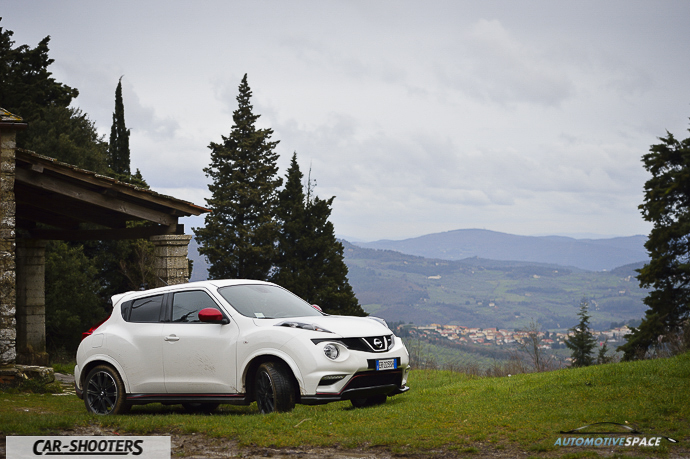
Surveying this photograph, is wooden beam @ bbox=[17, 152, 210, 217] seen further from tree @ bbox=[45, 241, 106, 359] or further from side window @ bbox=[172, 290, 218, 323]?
tree @ bbox=[45, 241, 106, 359]

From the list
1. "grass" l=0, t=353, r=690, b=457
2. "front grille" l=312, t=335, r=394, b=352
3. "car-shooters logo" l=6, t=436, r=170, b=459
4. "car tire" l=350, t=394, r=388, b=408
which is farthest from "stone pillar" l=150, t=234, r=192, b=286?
"car-shooters logo" l=6, t=436, r=170, b=459

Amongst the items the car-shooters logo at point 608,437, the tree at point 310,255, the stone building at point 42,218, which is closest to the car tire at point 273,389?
the car-shooters logo at point 608,437

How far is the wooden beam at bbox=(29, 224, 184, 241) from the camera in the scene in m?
14.6

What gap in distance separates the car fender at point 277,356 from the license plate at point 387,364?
98 cm

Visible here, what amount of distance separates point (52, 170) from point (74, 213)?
4200 millimetres

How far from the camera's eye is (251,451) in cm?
615

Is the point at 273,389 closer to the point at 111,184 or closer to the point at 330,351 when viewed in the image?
the point at 330,351

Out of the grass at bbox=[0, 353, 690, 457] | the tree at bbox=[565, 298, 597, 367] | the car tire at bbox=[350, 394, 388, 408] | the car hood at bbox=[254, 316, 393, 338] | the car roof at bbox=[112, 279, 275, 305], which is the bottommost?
the tree at bbox=[565, 298, 597, 367]

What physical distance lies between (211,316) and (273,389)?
1.26 metres

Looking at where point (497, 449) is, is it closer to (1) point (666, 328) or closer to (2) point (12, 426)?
(2) point (12, 426)

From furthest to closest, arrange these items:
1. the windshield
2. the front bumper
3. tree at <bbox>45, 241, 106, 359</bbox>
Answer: tree at <bbox>45, 241, 106, 359</bbox> < the windshield < the front bumper

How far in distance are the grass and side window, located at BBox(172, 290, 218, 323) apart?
1.30 metres

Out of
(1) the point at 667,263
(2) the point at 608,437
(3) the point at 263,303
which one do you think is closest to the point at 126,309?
(3) the point at 263,303

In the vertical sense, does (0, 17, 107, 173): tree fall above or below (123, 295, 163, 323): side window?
above
